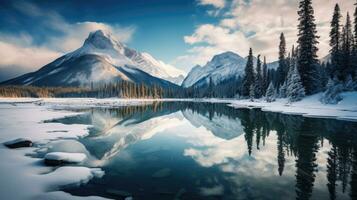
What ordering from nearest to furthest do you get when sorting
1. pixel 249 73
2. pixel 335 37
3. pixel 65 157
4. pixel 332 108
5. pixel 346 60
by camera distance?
pixel 65 157 → pixel 332 108 → pixel 346 60 → pixel 335 37 → pixel 249 73

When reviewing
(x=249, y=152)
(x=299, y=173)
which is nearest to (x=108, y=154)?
(x=249, y=152)

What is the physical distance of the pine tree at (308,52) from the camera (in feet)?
155

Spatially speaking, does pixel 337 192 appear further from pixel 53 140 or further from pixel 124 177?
pixel 53 140

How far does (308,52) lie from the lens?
47.5 m

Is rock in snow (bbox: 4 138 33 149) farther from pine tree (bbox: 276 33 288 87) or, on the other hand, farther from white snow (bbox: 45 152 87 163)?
pine tree (bbox: 276 33 288 87)

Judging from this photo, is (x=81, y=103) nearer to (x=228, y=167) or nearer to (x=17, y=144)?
(x=17, y=144)

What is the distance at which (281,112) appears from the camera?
4006 cm

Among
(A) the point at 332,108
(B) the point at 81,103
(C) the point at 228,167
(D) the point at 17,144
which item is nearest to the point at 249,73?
(A) the point at 332,108

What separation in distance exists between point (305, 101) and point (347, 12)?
3231 centimetres

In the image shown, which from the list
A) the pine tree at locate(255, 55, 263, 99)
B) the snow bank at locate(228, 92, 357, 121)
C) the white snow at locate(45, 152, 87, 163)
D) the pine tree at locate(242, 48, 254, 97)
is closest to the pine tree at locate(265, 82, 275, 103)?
the pine tree at locate(255, 55, 263, 99)

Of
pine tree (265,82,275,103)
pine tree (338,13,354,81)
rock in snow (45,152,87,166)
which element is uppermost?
pine tree (338,13,354,81)

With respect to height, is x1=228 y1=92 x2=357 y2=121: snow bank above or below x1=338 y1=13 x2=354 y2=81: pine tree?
below

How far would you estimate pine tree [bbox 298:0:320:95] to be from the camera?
4709 cm

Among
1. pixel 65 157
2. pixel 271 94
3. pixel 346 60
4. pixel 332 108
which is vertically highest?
pixel 346 60
